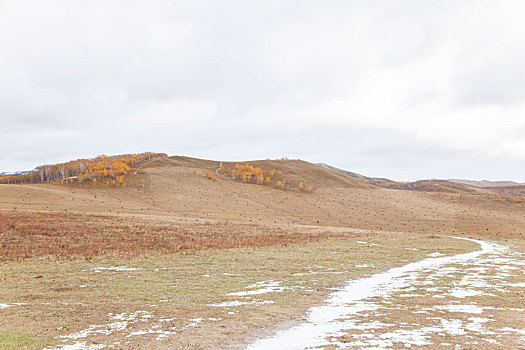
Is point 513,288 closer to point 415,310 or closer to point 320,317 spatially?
point 415,310

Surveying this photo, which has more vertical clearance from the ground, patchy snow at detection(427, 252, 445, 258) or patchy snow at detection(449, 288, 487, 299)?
patchy snow at detection(449, 288, 487, 299)

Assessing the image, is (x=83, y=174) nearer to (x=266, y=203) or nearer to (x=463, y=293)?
(x=266, y=203)

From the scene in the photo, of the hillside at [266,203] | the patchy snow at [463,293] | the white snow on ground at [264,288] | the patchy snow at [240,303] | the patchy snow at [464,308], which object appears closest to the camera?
the patchy snow at [464,308]

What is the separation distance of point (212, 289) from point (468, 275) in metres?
12.9

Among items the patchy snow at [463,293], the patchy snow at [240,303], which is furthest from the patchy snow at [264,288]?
the patchy snow at [463,293]

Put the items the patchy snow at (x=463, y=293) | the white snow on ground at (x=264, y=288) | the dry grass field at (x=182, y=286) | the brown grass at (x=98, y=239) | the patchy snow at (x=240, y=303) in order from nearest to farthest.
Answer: the dry grass field at (x=182, y=286) → the patchy snow at (x=240, y=303) → the patchy snow at (x=463, y=293) → the white snow on ground at (x=264, y=288) → the brown grass at (x=98, y=239)

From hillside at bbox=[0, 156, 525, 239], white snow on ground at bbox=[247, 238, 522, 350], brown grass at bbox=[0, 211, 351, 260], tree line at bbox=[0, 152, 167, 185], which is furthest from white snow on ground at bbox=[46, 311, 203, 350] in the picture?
tree line at bbox=[0, 152, 167, 185]

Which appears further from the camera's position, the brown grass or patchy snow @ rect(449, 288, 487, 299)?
the brown grass

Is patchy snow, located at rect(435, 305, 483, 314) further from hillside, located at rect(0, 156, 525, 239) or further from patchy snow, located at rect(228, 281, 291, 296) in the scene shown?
hillside, located at rect(0, 156, 525, 239)

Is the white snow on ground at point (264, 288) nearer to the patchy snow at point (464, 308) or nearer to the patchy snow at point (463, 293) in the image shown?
the patchy snow at point (464, 308)

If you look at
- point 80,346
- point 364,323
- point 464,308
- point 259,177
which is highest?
point 259,177

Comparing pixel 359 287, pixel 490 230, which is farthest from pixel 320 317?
pixel 490 230

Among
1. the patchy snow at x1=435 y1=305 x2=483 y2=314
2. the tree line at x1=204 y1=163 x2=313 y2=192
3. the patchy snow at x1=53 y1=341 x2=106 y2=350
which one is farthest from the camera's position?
the tree line at x1=204 y1=163 x2=313 y2=192

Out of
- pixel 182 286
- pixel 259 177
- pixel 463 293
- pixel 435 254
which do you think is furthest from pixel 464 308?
pixel 259 177
